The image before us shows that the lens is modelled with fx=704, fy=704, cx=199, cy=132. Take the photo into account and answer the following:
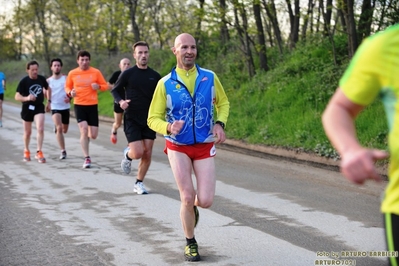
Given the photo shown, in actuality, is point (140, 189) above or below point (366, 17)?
below

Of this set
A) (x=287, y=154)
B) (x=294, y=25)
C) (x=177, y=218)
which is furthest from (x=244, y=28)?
(x=177, y=218)

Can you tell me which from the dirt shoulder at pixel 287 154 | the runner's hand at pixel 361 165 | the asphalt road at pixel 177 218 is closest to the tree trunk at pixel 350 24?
the dirt shoulder at pixel 287 154

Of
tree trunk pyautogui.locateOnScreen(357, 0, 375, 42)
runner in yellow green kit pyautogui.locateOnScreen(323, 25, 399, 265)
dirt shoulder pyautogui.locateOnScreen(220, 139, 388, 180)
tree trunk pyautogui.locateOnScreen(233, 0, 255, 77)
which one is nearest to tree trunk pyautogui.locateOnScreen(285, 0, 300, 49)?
tree trunk pyautogui.locateOnScreen(233, 0, 255, 77)

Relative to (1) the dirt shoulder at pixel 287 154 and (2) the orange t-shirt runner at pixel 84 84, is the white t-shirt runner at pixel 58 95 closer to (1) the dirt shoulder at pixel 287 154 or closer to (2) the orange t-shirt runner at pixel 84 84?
(2) the orange t-shirt runner at pixel 84 84

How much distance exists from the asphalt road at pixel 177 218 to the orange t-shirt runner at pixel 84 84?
128cm

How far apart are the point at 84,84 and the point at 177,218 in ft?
18.7

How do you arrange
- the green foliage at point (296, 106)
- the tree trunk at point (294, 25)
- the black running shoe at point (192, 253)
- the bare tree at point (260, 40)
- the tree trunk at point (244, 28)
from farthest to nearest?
the tree trunk at point (294, 25) < the bare tree at point (260, 40) < the tree trunk at point (244, 28) < the green foliage at point (296, 106) < the black running shoe at point (192, 253)

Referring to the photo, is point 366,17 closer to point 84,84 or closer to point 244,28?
point 244,28

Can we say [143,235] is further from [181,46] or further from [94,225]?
[181,46]

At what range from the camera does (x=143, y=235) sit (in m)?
7.25

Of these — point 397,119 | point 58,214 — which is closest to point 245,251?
point 58,214

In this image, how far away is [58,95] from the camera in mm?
14188

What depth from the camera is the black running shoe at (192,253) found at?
20.4ft

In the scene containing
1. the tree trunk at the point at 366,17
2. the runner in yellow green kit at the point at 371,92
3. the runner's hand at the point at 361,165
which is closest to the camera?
the runner's hand at the point at 361,165
